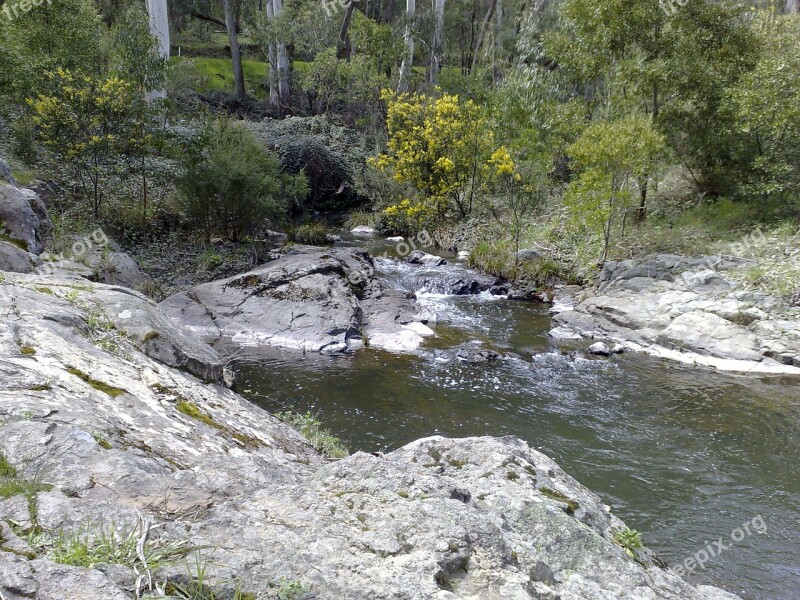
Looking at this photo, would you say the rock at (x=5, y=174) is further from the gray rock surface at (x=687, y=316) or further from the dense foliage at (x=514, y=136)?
the gray rock surface at (x=687, y=316)

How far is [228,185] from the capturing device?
47.1 ft

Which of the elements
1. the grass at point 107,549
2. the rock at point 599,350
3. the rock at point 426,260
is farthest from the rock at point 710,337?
the grass at point 107,549

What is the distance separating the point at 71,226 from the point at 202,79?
916 inches

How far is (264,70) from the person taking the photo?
40906mm

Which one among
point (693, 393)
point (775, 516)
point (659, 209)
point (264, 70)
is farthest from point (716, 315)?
point (264, 70)

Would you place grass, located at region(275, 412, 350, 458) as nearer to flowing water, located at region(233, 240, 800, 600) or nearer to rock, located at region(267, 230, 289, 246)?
flowing water, located at region(233, 240, 800, 600)

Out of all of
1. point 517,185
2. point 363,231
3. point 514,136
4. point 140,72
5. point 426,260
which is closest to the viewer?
point 140,72

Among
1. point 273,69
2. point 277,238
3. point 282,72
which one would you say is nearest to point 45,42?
point 277,238

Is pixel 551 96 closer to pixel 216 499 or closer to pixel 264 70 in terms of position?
pixel 216 499

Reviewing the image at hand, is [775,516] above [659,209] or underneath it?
underneath

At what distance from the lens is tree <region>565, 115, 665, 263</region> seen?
13.6 metres

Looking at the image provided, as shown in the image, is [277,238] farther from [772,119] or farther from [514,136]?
[772,119]

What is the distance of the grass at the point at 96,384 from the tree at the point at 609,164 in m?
13.3

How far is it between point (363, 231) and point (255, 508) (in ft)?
69.5
